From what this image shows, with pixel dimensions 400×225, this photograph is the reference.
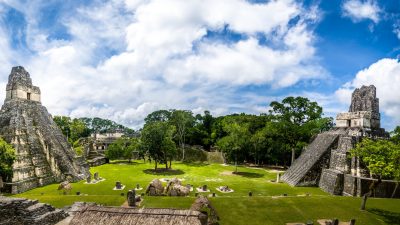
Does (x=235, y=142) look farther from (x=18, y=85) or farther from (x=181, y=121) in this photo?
(x=18, y=85)

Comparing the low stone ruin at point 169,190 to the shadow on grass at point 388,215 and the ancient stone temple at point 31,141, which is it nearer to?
the ancient stone temple at point 31,141

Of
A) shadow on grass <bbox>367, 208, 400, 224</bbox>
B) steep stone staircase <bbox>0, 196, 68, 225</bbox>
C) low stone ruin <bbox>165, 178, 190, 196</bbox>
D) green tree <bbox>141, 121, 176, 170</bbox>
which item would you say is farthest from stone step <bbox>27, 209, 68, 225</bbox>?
green tree <bbox>141, 121, 176, 170</bbox>

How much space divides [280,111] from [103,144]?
55.4 meters

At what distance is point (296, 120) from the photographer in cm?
4438

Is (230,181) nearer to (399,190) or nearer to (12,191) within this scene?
(399,190)

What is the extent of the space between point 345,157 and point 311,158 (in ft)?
18.0

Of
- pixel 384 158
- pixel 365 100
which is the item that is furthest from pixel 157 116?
pixel 384 158

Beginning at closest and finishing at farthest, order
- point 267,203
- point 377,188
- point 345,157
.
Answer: point 267,203
point 377,188
point 345,157

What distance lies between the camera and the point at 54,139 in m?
34.4

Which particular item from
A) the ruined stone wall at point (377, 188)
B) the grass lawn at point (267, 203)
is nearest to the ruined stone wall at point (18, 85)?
the grass lawn at point (267, 203)

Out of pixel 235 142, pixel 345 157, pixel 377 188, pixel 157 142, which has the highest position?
pixel 235 142

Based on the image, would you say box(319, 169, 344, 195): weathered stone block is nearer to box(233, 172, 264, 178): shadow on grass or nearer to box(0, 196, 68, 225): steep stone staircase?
box(233, 172, 264, 178): shadow on grass

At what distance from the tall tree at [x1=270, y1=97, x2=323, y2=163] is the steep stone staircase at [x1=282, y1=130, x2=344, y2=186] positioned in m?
5.88

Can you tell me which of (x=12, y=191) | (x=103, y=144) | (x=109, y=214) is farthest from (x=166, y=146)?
(x=103, y=144)
